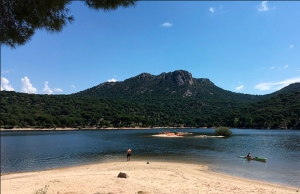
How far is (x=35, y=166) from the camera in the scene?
30.1 meters

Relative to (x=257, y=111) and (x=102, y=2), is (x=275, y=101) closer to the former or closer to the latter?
(x=257, y=111)

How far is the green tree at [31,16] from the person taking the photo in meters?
8.00

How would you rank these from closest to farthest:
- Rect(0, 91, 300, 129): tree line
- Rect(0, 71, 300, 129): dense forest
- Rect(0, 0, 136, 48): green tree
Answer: Rect(0, 0, 136, 48): green tree → Rect(0, 91, 300, 129): tree line → Rect(0, 71, 300, 129): dense forest

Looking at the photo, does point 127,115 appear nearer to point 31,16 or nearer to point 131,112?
point 131,112

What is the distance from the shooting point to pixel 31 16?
28.0ft

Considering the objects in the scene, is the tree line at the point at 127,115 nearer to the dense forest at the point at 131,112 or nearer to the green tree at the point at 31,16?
the dense forest at the point at 131,112

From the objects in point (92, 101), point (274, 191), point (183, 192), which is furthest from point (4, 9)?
point (92, 101)

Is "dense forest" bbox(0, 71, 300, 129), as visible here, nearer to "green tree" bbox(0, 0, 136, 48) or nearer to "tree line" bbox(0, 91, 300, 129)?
"tree line" bbox(0, 91, 300, 129)

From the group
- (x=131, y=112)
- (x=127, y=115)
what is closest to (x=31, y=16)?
(x=127, y=115)

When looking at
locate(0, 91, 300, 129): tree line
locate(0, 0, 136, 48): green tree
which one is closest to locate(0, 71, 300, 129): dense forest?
locate(0, 91, 300, 129): tree line

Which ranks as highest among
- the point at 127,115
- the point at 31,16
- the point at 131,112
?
the point at 131,112

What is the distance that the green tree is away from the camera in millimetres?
8005

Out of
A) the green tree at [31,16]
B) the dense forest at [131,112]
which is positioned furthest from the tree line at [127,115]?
the green tree at [31,16]

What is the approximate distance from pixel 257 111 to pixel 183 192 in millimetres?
155461
